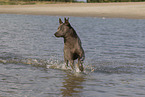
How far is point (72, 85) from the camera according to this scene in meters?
8.02

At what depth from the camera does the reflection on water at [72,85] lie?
7.13 meters

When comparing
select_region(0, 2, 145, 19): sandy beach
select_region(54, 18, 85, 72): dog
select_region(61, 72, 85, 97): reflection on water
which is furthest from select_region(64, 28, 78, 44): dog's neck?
select_region(0, 2, 145, 19): sandy beach

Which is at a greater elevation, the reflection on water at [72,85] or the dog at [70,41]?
the dog at [70,41]

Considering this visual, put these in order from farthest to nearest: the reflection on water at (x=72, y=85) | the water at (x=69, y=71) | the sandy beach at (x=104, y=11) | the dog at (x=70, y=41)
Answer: the sandy beach at (x=104, y=11), the dog at (x=70, y=41), the water at (x=69, y=71), the reflection on water at (x=72, y=85)

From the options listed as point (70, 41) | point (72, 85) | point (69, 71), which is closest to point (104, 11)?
point (69, 71)

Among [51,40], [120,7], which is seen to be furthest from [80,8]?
[51,40]

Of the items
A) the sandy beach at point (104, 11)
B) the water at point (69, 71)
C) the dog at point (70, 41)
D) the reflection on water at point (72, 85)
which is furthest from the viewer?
the sandy beach at point (104, 11)

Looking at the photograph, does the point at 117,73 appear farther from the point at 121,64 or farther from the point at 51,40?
the point at 51,40

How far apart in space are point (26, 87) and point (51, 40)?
1018 cm

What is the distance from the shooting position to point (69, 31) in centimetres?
908

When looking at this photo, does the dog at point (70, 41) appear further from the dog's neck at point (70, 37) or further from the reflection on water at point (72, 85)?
the reflection on water at point (72, 85)

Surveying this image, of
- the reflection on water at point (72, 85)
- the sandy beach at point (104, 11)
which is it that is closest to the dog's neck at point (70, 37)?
the reflection on water at point (72, 85)

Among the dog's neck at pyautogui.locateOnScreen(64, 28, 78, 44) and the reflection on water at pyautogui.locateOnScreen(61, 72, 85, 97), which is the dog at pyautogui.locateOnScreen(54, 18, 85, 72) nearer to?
the dog's neck at pyautogui.locateOnScreen(64, 28, 78, 44)

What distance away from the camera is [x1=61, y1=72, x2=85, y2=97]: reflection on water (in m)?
7.13
